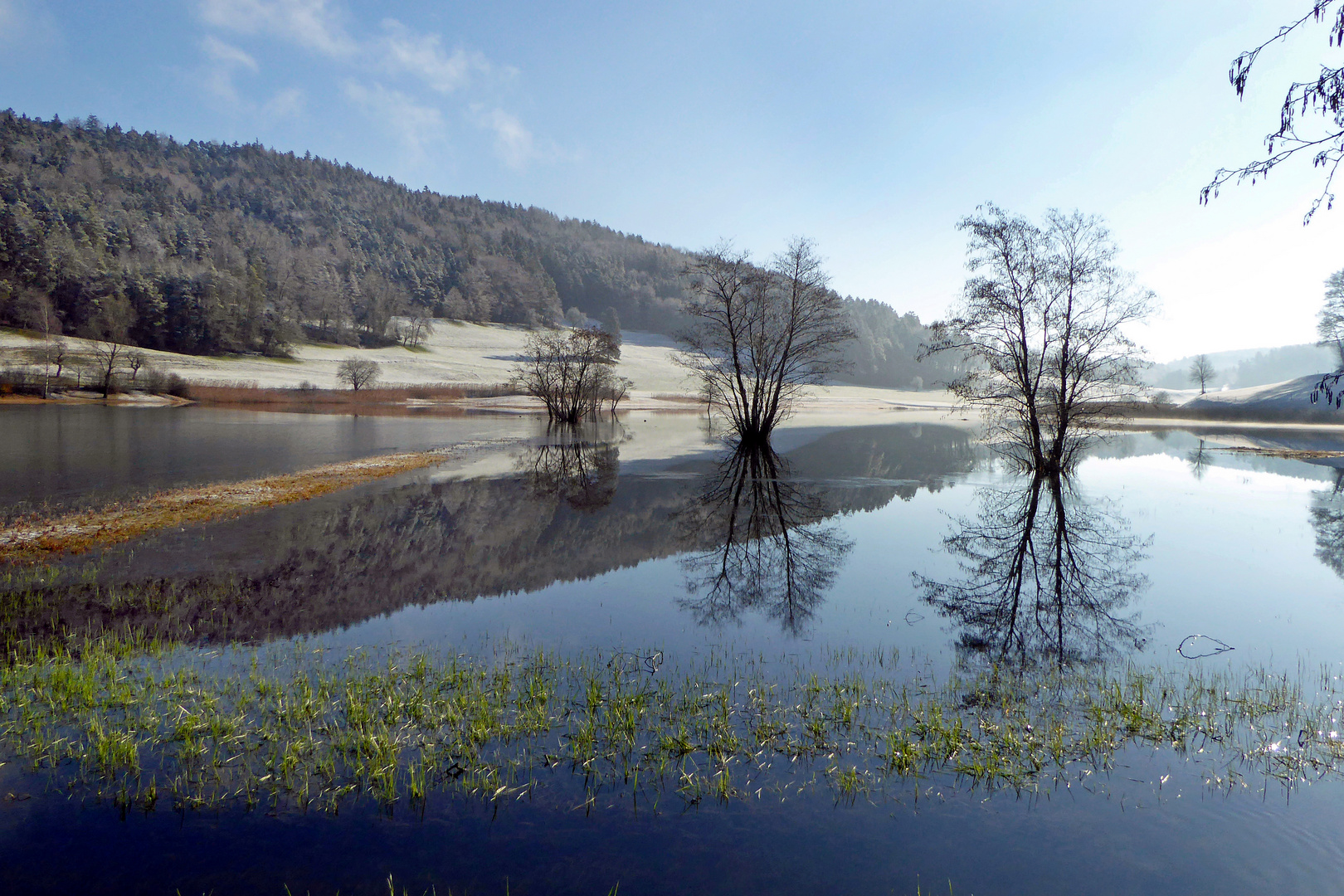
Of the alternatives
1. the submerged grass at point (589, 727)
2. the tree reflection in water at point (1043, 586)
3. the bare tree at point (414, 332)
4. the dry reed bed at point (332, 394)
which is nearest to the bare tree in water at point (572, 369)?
the dry reed bed at point (332, 394)

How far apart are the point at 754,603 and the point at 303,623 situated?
600 centimetres

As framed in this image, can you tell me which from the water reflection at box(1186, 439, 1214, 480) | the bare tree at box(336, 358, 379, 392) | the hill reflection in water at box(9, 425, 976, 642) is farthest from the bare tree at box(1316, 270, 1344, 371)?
the bare tree at box(336, 358, 379, 392)

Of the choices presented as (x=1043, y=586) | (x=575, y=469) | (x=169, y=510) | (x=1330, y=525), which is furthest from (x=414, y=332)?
(x=1330, y=525)

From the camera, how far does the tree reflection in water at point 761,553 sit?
980cm

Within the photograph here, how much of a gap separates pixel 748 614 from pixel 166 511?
511 inches

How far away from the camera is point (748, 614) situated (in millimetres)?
9359

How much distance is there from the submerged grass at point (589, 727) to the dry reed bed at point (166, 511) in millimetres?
5715

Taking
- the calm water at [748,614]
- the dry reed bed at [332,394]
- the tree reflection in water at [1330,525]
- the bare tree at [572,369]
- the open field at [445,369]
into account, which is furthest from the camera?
the open field at [445,369]

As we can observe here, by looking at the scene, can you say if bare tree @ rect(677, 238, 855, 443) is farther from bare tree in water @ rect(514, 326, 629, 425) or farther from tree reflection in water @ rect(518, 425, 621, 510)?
bare tree in water @ rect(514, 326, 629, 425)

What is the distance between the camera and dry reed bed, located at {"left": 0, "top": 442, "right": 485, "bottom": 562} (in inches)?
456

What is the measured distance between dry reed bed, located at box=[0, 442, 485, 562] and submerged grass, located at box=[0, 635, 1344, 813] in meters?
5.71

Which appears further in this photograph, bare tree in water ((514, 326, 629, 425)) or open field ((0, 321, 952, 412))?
open field ((0, 321, 952, 412))

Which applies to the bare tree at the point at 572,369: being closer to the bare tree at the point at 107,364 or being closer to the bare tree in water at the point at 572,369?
the bare tree in water at the point at 572,369

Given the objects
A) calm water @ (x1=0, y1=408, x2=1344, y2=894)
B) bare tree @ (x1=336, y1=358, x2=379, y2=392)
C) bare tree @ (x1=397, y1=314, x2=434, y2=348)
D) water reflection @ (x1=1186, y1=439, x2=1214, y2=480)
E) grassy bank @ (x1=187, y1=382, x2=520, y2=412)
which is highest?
bare tree @ (x1=397, y1=314, x2=434, y2=348)
